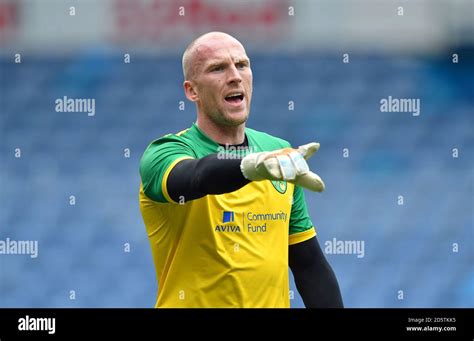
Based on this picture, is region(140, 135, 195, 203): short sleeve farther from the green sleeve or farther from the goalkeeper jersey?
the green sleeve

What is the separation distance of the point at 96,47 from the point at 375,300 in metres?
3.14

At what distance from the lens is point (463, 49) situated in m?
7.65

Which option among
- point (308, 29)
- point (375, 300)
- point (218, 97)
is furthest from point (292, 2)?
point (218, 97)

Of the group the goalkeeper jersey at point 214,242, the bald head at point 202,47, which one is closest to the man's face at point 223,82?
the bald head at point 202,47

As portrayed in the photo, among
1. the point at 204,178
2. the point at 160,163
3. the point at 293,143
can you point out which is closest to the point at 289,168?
the point at 204,178

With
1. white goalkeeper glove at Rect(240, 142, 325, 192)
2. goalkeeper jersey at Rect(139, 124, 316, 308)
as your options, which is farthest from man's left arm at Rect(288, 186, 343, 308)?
white goalkeeper glove at Rect(240, 142, 325, 192)

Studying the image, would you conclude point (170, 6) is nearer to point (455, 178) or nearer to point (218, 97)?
point (455, 178)

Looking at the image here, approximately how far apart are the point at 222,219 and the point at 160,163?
29cm

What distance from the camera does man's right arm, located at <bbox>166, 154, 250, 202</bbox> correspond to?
2449mm

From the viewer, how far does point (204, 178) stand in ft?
8.14
